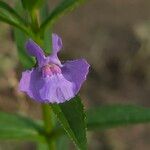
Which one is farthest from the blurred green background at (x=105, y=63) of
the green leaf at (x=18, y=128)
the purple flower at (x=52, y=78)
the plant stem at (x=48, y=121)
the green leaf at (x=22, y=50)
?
the purple flower at (x=52, y=78)

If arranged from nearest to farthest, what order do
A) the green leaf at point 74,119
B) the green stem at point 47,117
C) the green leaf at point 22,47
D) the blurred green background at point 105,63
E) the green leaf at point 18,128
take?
the green leaf at point 74,119 → the green stem at point 47,117 → the green leaf at point 22,47 → the green leaf at point 18,128 → the blurred green background at point 105,63

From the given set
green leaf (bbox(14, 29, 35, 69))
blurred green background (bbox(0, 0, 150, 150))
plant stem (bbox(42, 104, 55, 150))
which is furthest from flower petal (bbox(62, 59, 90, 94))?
blurred green background (bbox(0, 0, 150, 150))

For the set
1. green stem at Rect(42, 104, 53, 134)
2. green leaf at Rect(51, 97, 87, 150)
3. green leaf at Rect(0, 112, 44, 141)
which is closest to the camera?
green leaf at Rect(51, 97, 87, 150)

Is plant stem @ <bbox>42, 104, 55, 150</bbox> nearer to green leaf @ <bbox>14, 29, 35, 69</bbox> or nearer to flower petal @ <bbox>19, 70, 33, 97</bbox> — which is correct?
green leaf @ <bbox>14, 29, 35, 69</bbox>

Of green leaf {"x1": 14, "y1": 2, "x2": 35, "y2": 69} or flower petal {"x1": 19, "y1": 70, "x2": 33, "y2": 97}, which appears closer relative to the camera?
flower petal {"x1": 19, "y1": 70, "x2": 33, "y2": 97}

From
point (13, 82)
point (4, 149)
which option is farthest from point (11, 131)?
point (13, 82)

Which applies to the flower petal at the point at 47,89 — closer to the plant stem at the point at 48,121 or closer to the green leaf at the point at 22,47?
the plant stem at the point at 48,121

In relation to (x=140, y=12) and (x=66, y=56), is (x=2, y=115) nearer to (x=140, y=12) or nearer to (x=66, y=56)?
(x=66, y=56)

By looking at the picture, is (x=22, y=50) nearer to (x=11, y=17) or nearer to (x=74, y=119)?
(x=11, y=17)
